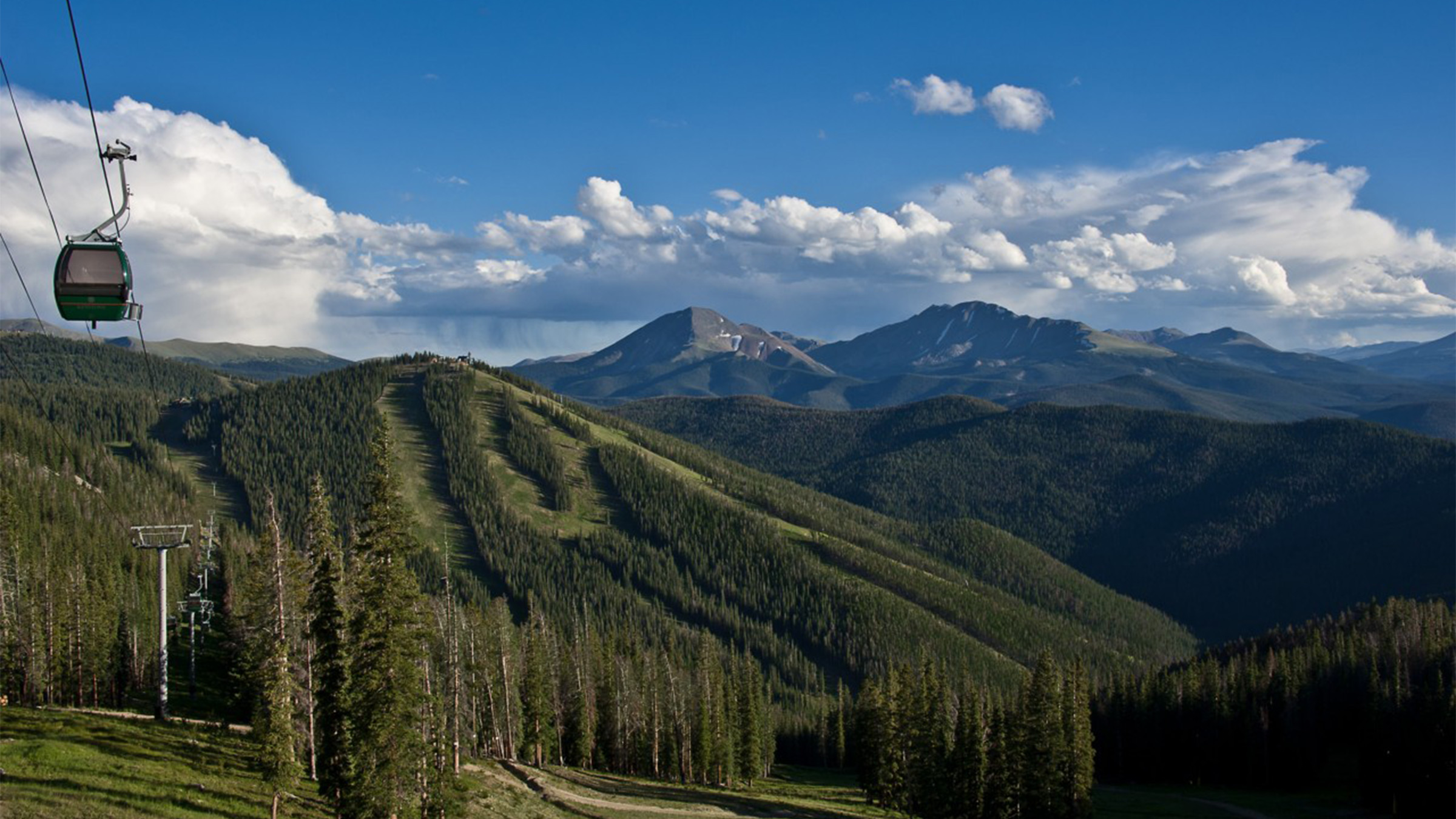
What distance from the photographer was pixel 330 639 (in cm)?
3716

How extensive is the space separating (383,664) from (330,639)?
3566 mm

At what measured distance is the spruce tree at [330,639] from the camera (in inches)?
1446

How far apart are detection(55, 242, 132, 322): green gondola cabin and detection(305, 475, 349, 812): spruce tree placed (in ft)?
47.9

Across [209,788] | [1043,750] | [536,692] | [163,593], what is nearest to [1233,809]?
[1043,750]

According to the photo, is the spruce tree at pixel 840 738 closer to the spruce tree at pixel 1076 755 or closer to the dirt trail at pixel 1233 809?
the dirt trail at pixel 1233 809

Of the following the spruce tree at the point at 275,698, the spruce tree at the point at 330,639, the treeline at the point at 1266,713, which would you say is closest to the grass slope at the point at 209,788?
the spruce tree at the point at 275,698

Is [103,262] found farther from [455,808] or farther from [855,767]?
[855,767]

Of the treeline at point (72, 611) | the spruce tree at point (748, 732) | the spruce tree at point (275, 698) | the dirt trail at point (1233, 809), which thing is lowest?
the dirt trail at point (1233, 809)

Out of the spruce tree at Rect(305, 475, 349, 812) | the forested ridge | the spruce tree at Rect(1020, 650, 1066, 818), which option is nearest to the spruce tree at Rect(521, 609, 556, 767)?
the forested ridge

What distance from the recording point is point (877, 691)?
91.4 meters

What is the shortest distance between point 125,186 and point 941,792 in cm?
7415

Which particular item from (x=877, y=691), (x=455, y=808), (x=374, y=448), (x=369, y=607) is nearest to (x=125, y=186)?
(x=374, y=448)

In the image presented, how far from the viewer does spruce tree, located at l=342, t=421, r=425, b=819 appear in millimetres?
35031

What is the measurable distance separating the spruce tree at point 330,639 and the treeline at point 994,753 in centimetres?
5395
